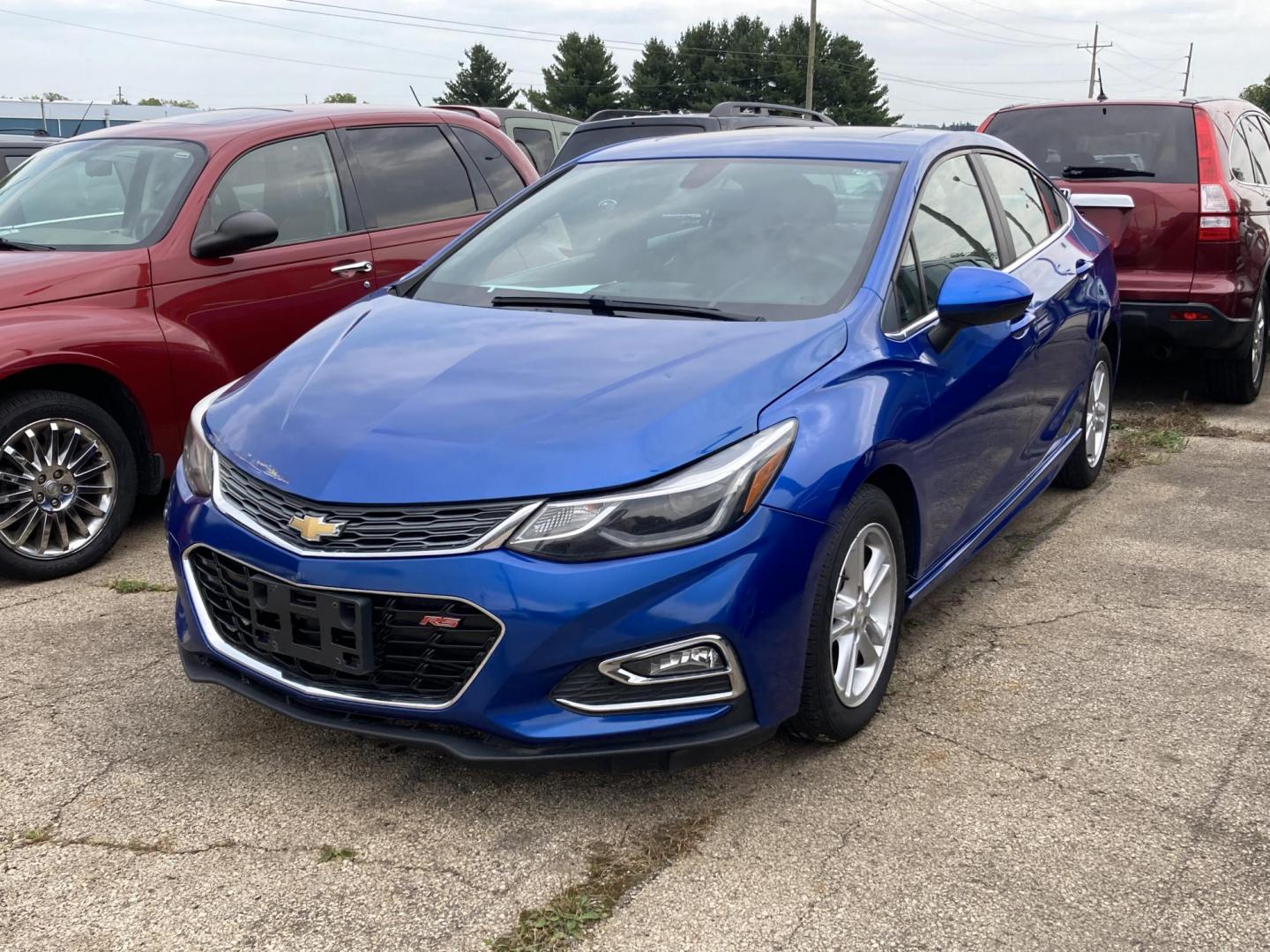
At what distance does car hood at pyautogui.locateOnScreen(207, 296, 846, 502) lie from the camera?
283cm

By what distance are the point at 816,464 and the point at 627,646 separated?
65 centimetres

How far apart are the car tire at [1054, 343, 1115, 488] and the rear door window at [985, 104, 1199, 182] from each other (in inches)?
78.6

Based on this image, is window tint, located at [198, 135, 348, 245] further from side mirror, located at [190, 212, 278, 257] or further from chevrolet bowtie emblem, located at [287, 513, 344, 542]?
chevrolet bowtie emblem, located at [287, 513, 344, 542]

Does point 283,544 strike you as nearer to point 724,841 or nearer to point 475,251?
point 724,841

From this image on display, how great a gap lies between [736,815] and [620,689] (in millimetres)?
510

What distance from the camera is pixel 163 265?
17.1ft

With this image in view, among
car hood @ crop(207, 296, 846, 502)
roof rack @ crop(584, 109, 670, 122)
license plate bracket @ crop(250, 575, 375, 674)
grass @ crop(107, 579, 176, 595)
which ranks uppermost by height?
roof rack @ crop(584, 109, 670, 122)

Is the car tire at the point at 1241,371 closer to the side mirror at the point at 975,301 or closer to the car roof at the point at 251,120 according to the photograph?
the side mirror at the point at 975,301

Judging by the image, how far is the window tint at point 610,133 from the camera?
1056 cm

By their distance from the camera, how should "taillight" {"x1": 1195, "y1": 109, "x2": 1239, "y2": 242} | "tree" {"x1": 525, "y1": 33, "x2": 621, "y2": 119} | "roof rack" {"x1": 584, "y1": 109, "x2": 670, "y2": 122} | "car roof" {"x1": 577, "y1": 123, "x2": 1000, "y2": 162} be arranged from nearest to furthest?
"car roof" {"x1": 577, "y1": 123, "x2": 1000, "y2": 162} → "taillight" {"x1": 1195, "y1": 109, "x2": 1239, "y2": 242} → "roof rack" {"x1": 584, "y1": 109, "x2": 670, "y2": 122} → "tree" {"x1": 525, "y1": 33, "x2": 621, "y2": 119}

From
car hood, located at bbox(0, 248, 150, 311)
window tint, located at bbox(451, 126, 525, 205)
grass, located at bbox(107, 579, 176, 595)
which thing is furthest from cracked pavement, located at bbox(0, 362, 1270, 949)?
window tint, located at bbox(451, 126, 525, 205)

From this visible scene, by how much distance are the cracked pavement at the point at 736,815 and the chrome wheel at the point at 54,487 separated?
613mm

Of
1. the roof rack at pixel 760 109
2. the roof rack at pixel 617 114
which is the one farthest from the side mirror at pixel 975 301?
the roof rack at pixel 760 109

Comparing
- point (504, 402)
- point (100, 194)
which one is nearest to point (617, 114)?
point (100, 194)
